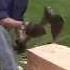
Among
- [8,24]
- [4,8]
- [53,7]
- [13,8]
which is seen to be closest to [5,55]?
[8,24]

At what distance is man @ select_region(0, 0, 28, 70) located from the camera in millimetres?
1871

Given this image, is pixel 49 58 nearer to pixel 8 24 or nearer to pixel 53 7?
pixel 8 24

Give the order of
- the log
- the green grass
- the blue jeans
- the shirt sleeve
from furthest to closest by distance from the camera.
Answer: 1. the green grass
2. the shirt sleeve
3. the log
4. the blue jeans

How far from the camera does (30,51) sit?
97.8 inches

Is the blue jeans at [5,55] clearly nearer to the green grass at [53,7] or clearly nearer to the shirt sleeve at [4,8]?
the shirt sleeve at [4,8]

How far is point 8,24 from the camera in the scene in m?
2.36

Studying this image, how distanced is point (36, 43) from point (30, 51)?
5.57ft

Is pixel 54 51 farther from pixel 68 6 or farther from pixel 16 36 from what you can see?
pixel 68 6

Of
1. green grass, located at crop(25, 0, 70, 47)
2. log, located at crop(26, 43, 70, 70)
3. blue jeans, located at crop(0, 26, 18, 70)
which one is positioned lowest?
green grass, located at crop(25, 0, 70, 47)

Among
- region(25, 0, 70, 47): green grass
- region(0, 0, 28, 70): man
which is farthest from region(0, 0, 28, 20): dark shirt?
region(25, 0, 70, 47): green grass


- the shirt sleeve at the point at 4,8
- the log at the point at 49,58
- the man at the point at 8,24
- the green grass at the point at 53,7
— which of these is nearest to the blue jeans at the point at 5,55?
the man at the point at 8,24

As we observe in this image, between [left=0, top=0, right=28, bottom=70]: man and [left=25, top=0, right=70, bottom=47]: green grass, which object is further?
[left=25, top=0, right=70, bottom=47]: green grass

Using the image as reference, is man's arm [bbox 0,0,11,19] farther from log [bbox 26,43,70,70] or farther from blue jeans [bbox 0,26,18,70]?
blue jeans [bbox 0,26,18,70]

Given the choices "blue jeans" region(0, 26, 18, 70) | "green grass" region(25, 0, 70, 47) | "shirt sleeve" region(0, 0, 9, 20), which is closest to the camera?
"blue jeans" region(0, 26, 18, 70)
